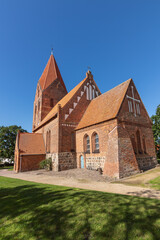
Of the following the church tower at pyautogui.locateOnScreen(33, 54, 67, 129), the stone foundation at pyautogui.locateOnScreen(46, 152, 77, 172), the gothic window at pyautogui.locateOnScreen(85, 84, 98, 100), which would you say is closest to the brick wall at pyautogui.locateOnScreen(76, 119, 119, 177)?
the stone foundation at pyautogui.locateOnScreen(46, 152, 77, 172)

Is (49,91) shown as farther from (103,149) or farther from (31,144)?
(103,149)

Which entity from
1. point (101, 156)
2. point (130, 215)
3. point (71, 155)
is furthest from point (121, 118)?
point (130, 215)

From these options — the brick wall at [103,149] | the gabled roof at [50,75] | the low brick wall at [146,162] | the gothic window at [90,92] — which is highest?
the gabled roof at [50,75]

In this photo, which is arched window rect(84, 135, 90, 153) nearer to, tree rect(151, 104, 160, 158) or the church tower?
the church tower

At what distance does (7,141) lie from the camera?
1350 inches

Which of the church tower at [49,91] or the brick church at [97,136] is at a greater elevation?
the church tower at [49,91]

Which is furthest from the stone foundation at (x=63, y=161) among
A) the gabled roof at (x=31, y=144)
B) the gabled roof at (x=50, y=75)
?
the gabled roof at (x=50, y=75)

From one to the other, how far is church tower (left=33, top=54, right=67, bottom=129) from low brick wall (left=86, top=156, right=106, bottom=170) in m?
14.7

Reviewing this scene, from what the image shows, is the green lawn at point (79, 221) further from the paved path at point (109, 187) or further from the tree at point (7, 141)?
the tree at point (7, 141)

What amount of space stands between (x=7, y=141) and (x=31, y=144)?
18401 millimetres

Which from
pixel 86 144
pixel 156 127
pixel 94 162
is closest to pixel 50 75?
pixel 86 144

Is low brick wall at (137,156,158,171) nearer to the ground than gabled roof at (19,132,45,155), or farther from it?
nearer to the ground

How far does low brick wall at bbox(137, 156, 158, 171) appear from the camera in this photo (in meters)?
13.0

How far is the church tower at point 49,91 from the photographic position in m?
26.6
